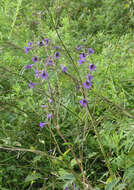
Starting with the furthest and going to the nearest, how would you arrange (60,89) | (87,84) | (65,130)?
(65,130)
(60,89)
(87,84)

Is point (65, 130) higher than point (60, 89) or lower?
lower

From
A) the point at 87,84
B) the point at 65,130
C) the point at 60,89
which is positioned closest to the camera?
the point at 87,84

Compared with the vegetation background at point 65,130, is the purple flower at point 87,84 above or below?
above

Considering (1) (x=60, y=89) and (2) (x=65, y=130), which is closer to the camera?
(1) (x=60, y=89)

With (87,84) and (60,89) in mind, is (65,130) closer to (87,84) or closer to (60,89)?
(60,89)

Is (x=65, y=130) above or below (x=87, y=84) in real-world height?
below

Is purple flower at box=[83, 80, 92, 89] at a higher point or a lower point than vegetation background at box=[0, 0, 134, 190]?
higher

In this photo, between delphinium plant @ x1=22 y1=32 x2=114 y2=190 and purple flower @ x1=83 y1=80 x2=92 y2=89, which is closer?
delphinium plant @ x1=22 y1=32 x2=114 y2=190

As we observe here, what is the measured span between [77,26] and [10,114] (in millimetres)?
2031

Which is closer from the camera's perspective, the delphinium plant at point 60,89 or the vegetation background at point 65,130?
the delphinium plant at point 60,89

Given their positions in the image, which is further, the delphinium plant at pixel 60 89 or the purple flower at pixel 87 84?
the purple flower at pixel 87 84

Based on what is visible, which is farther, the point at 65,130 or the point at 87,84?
the point at 65,130

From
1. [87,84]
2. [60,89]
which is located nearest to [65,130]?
[60,89]

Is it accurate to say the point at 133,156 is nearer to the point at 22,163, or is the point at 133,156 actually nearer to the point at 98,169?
the point at 98,169
